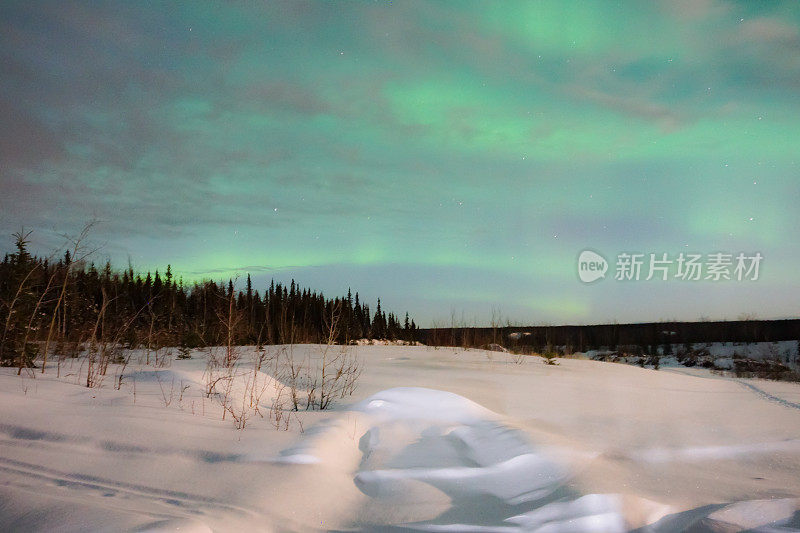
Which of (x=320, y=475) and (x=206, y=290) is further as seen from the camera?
(x=206, y=290)

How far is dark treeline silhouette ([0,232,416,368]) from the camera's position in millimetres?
6621

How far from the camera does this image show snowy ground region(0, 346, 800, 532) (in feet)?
7.88

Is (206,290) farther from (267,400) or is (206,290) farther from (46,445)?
(46,445)

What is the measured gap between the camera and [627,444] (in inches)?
153

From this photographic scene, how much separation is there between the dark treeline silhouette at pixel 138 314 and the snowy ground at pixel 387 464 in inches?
59.0

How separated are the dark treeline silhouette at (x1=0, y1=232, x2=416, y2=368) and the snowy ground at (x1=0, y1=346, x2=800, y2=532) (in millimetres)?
1498

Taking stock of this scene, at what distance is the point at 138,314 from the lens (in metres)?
8.68

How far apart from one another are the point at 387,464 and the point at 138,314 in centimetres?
692

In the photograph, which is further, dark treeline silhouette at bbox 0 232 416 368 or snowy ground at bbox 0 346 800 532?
dark treeline silhouette at bbox 0 232 416 368

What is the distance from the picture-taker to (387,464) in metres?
3.50

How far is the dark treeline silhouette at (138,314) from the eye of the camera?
6.62 metres

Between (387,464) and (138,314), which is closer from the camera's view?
(387,464)

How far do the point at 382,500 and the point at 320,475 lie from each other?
0.49 meters

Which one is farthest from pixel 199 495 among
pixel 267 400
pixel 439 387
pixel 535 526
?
pixel 439 387
